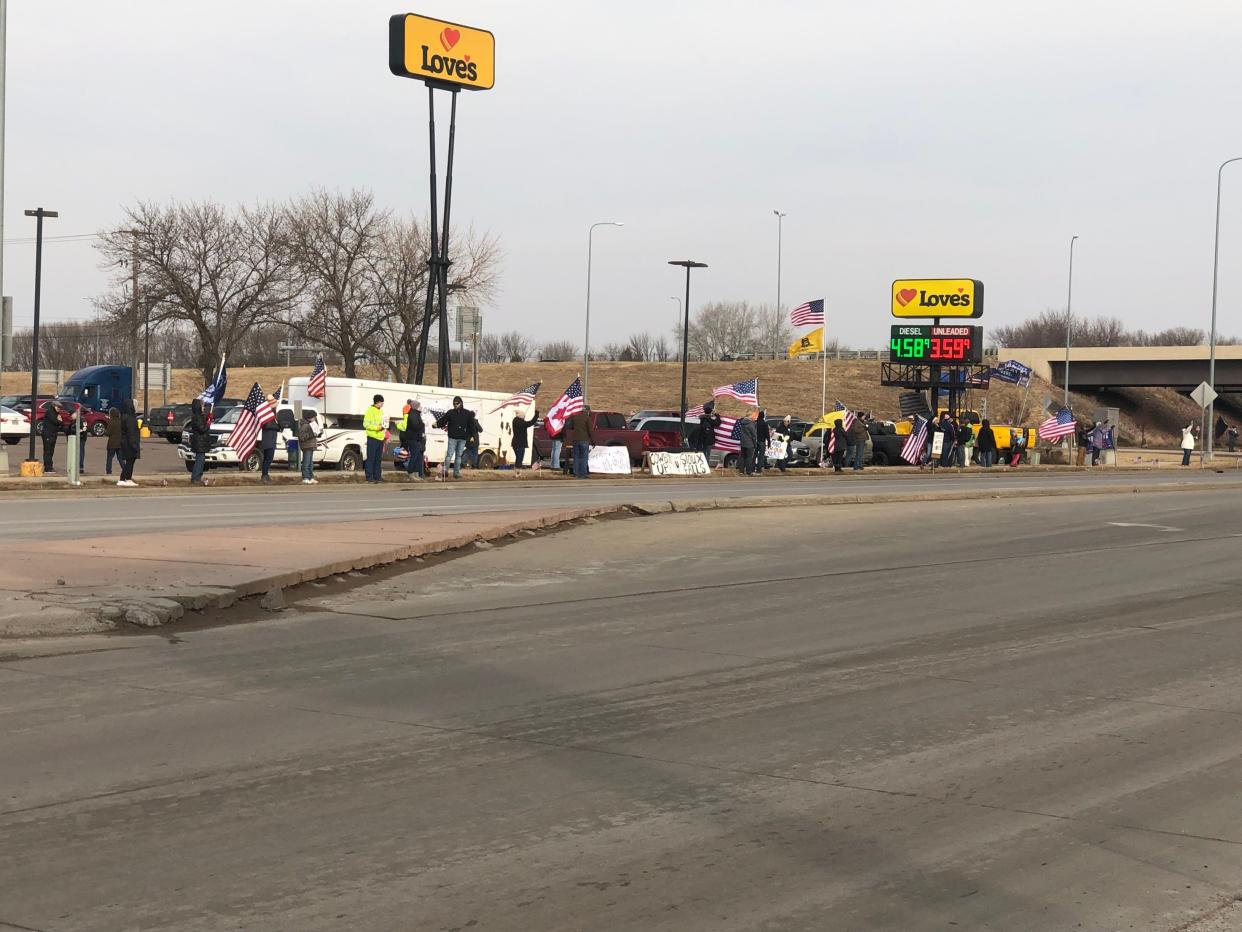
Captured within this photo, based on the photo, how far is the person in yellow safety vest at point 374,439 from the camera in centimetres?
2952

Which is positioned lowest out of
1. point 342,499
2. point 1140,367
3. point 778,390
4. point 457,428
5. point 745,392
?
point 342,499

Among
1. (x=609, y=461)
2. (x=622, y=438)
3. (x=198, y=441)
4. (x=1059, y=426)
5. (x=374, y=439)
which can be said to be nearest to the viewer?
(x=198, y=441)

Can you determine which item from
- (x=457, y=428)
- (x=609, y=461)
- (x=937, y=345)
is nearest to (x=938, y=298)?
(x=937, y=345)

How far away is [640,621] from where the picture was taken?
1164 centimetres

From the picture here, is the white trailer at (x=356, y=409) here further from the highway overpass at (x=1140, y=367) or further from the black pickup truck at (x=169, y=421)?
the highway overpass at (x=1140, y=367)

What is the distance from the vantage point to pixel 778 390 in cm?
10769

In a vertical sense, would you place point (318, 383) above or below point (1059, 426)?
above

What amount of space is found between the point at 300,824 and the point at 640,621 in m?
6.21

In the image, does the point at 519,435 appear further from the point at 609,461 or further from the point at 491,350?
the point at 491,350

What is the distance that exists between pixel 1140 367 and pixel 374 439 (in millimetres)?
81243

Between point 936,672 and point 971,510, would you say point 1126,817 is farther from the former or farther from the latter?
point 971,510

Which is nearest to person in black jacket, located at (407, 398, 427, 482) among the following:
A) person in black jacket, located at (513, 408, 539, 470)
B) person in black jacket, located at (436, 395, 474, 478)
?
person in black jacket, located at (436, 395, 474, 478)

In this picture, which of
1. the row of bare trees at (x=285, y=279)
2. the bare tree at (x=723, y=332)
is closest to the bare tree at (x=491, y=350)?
the bare tree at (x=723, y=332)

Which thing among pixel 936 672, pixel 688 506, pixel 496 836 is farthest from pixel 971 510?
pixel 496 836
